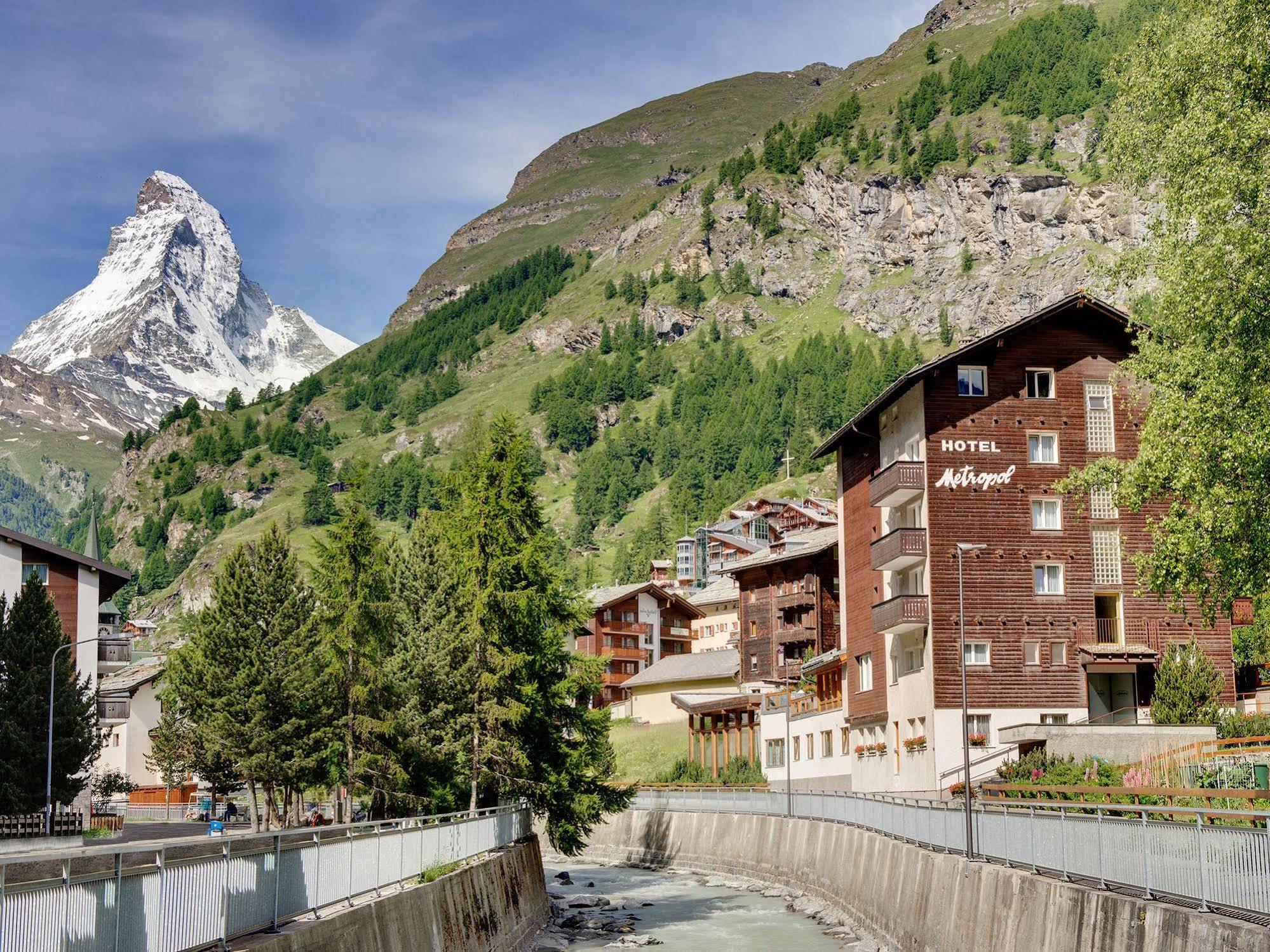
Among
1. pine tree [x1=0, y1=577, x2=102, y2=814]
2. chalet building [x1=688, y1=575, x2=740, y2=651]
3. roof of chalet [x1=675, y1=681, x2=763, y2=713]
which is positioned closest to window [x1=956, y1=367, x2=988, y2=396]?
roof of chalet [x1=675, y1=681, x2=763, y2=713]

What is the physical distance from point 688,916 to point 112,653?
64.5m

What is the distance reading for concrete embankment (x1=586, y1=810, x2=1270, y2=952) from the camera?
2173 centimetres

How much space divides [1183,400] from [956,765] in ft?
93.9

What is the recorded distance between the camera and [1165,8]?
4416 cm

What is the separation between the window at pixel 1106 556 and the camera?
6469cm

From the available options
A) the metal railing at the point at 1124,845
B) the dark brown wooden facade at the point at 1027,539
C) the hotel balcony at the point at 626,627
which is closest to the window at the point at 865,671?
the dark brown wooden facade at the point at 1027,539

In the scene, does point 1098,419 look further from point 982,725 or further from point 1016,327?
point 982,725

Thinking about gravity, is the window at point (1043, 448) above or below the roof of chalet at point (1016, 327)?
below

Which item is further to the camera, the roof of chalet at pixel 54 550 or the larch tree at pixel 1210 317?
the roof of chalet at pixel 54 550

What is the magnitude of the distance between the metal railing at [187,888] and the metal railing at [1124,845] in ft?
44.2

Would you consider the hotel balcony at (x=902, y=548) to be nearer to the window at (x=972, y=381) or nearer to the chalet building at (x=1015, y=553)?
the chalet building at (x=1015, y=553)

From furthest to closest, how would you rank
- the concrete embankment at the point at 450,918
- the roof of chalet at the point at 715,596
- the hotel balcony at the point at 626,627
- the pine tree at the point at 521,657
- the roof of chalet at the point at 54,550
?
the roof of chalet at the point at 715,596 < the hotel balcony at the point at 626,627 < the roof of chalet at the point at 54,550 < the pine tree at the point at 521,657 < the concrete embankment at the point at 450,918

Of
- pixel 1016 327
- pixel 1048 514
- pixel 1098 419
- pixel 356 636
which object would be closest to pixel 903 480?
pixel 1048 514

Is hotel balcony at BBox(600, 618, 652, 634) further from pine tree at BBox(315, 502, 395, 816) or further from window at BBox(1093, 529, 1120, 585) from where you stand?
pine tree at BBox(315, 502, 395, 816)
